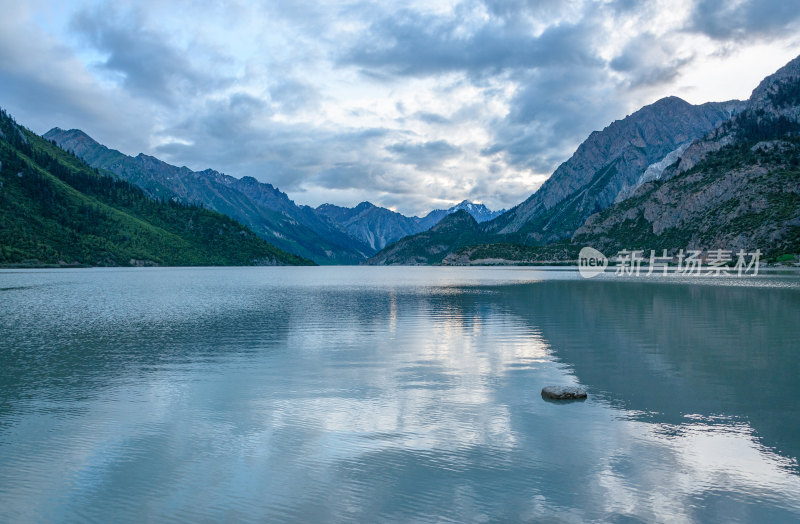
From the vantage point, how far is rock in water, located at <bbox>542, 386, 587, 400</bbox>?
88.9ft

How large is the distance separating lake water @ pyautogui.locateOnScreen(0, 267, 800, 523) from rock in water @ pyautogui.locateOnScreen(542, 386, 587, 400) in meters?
0.74

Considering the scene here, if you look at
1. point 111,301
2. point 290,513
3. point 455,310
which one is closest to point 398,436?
point 290,513

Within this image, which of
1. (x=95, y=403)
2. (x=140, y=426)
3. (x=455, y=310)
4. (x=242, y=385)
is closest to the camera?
(x=140, y=426)

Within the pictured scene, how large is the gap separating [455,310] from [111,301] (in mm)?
54262

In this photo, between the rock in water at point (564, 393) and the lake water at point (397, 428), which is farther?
the rock in water at point (564, 393)

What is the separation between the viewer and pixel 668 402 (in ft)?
86.7

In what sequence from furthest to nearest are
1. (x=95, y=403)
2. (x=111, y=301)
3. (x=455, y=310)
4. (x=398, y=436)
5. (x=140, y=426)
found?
(x=111, y=301), (x=455, y=310), (x=95, y=403), (x=140, y=426), (x=398, y=436)

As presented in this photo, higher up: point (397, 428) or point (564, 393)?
point (564, 393)

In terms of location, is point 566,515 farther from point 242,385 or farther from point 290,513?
point 242,385

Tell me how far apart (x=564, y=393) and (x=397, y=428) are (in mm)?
9671

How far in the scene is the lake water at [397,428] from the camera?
1532 centimetres

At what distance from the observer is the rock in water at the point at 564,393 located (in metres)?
27.1

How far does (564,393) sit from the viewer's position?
27172 millimetres

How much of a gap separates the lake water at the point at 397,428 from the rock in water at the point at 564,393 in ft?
2.41
